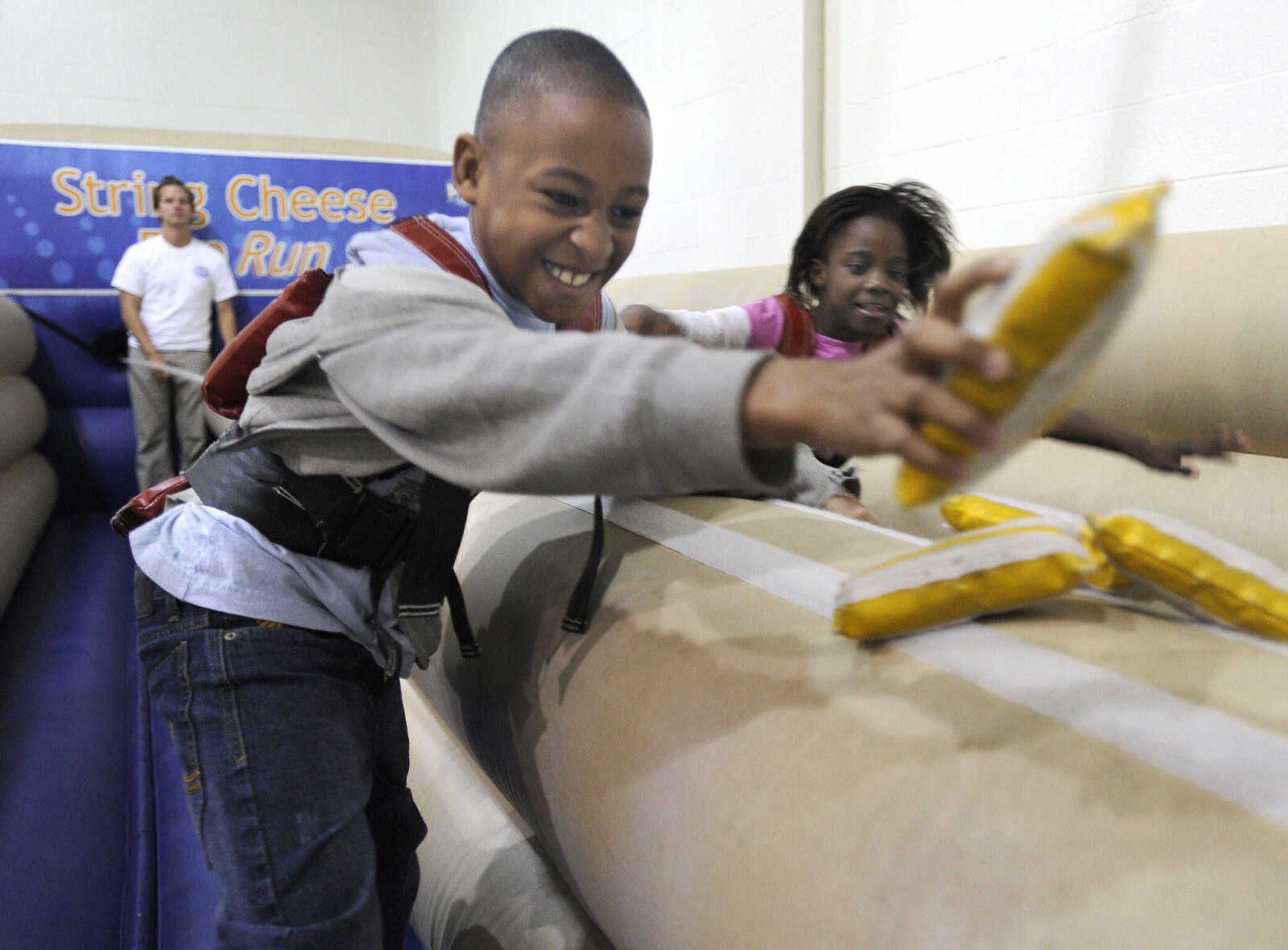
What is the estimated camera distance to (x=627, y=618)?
73 cm

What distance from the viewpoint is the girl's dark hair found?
1413 mm

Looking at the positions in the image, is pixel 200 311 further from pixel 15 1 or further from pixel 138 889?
pixel 138 889

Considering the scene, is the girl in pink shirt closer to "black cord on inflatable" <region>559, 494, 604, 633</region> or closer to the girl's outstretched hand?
"black cord on inflatable" <region>559, 494, 604, 633</region>

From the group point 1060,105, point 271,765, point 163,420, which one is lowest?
point 163,420

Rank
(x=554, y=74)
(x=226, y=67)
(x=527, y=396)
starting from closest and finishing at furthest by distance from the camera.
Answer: (x=527, y=396) < (x=554, y=74) < (x=226, y=67)

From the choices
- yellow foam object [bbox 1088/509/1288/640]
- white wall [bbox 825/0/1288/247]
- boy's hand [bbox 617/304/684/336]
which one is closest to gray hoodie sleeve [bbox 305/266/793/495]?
yellow foam object [bbox 1088/509/1288/640]

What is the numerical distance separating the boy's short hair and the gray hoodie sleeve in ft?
0.64

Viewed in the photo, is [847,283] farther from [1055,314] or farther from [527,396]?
[1055,314]

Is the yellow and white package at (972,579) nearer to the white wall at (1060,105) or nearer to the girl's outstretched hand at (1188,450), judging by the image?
the girl's outstretched hand at (1188,450)

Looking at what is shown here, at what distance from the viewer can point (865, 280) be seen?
53.9 inches

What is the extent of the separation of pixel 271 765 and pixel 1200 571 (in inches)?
23.6

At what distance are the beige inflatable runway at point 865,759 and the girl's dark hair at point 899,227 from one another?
0.73 meters

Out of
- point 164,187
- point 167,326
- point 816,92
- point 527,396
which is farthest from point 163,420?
point 527,396

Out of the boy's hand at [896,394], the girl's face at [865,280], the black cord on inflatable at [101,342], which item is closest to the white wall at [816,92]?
the girl's face at [865,280]
